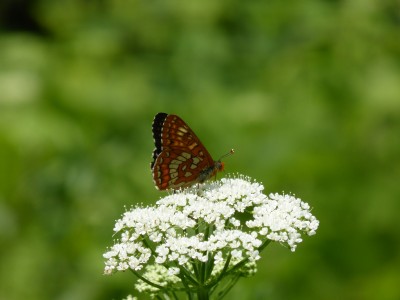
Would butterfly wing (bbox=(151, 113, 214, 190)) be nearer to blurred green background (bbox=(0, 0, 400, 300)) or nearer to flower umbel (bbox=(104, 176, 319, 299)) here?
flower umbel (bbox=(104, 176, 319, 299))

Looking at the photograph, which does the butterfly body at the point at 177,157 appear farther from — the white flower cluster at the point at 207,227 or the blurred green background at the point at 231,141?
the blurred green background at the point at 231,141

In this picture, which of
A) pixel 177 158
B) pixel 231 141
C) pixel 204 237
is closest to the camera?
pixel 204 237

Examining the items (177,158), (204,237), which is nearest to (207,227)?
(204,237)

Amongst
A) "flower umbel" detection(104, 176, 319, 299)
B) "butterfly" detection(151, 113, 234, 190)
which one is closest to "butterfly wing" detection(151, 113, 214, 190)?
"butterfly" detection(151, 113, 234, 190)

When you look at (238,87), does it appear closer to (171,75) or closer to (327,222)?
(171,75)

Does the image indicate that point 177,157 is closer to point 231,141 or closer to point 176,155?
point 176,155

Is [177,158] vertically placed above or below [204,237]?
above
